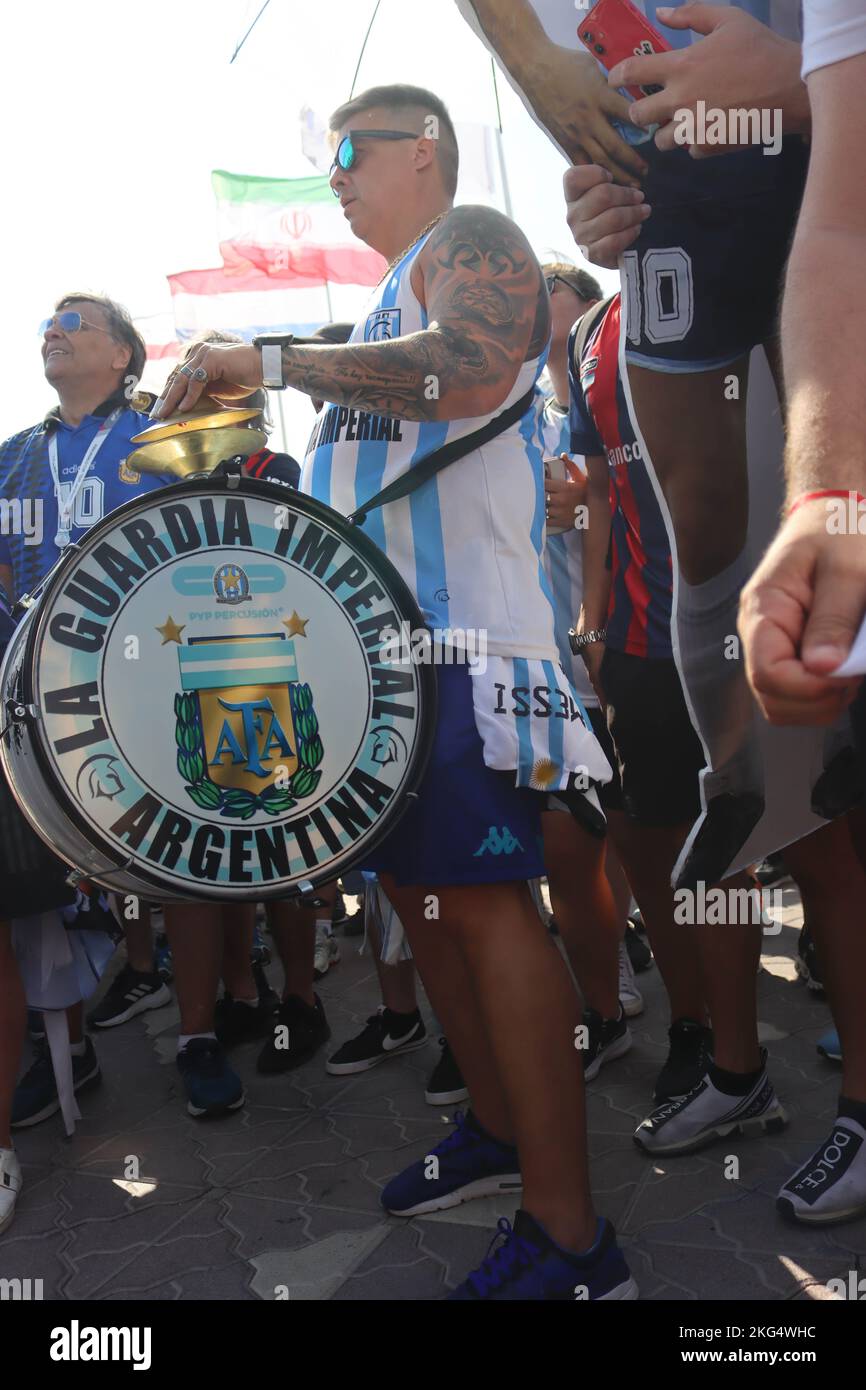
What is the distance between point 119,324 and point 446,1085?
8.17 ft

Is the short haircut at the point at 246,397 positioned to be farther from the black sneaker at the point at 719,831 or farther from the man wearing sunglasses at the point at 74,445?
the black sneaker at the point at 719,831

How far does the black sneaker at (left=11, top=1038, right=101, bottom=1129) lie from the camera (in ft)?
9.60

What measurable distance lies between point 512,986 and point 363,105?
1.63 metres

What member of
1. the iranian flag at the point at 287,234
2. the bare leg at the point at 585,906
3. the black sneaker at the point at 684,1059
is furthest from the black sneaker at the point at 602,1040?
the iranian flag at the point at 287,234

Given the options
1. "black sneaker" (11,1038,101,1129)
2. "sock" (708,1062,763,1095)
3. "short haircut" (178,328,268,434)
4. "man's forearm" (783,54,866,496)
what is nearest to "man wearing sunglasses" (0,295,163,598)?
"short haircut" (178,328,268,434)

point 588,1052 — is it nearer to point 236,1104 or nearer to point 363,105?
point 236,1104

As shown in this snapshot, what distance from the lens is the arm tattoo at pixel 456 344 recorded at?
1827mm

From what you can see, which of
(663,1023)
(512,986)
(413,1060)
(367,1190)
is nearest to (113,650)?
(512,986)

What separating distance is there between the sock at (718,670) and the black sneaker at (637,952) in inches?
96.4

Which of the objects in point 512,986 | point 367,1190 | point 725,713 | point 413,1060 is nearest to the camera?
point 725,713

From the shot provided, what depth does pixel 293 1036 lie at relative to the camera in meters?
3.22

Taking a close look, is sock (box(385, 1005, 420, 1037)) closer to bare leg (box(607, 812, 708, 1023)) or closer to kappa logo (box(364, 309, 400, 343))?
bare leg (box(607, 812, 708, 1023))

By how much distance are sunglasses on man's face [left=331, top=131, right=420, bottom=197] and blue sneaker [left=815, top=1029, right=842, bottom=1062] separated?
2172mm

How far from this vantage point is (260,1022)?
3.47 m
